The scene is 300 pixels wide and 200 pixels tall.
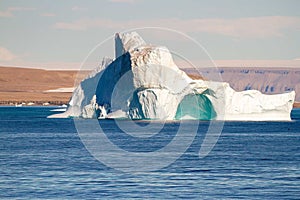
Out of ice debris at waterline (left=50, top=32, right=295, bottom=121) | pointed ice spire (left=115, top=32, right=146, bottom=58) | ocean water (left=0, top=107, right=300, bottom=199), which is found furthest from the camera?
pointed ice spire (left=115, top=32, right=146, bottom=58)

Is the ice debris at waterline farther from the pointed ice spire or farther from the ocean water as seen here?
the ocean water

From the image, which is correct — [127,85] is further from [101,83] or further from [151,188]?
[151,188]

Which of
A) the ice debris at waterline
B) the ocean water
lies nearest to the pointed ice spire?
the ice debris at waterline

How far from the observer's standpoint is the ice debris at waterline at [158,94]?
234 ft

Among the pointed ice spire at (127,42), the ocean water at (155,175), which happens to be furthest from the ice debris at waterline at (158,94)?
the ocean water at (155,175)

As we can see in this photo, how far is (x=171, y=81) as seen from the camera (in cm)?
7181

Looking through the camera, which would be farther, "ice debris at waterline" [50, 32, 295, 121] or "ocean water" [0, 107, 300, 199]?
"ice debris at waterline" [50, 32, 295, 121]

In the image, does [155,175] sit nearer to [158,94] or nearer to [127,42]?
[158,94]

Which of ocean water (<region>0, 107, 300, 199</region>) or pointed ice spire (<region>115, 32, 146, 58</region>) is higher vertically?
pointed ice spire (<region>115, 32, 146, 58</region>)

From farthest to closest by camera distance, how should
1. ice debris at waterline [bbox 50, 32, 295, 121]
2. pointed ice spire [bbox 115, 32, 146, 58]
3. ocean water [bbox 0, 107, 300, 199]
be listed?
1. pointed ice spire [bbox 115, 32, 146, 58]
2. ice debris at waterline [bbox 50, 32, 295, 121]
3. ocean water [bbox 0, 107, 300, 199]

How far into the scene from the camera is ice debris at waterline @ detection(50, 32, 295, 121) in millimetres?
71188

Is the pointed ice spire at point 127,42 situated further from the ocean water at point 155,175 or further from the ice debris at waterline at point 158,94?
the ocean water at point 155,175

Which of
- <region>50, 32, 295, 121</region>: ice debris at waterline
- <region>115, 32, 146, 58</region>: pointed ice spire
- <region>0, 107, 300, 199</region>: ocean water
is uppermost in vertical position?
<region>115, 32, 146, 58</region>: pointed ice spire

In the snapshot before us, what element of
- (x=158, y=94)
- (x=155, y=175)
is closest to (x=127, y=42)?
(x=158, y=94)
